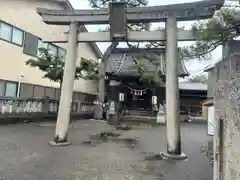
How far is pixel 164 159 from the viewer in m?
6.99

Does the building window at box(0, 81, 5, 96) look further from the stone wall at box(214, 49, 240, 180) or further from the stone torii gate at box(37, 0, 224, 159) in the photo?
the stone wall at box(214, 49, 240, 180)

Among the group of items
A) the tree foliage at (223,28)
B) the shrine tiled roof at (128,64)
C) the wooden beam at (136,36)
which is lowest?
the tree foliage at (223,28)

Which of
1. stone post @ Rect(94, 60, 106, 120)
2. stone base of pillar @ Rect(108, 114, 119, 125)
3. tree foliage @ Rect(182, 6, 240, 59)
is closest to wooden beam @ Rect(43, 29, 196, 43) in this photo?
tree foliage @ Rect(182, 6, 240, 59)

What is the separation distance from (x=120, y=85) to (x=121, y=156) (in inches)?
590

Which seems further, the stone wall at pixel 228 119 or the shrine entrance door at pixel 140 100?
the shrine entrance door at pixel 140 100

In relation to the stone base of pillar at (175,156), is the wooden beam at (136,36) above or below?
above

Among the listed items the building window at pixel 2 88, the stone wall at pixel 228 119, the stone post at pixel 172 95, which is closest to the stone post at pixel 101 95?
the building window at pixel 2 88

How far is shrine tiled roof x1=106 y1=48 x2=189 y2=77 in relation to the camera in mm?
20344

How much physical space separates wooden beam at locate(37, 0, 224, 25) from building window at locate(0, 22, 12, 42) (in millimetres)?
5472

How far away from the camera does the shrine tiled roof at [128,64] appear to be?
20.3 metres

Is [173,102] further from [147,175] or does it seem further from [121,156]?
[147,175]

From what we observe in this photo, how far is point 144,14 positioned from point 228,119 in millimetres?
5666

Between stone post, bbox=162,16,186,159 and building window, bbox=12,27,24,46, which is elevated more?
building window, bbox=12,27,24,46

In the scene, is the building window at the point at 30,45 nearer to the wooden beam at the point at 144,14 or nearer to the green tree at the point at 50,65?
the green tree at the point at 50,65
